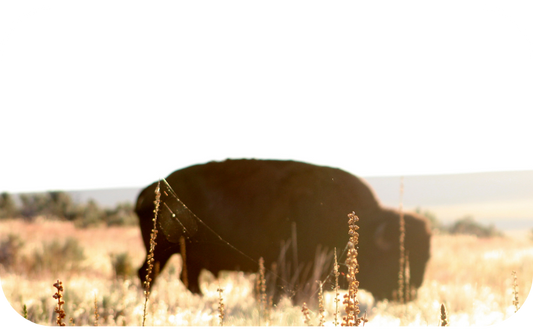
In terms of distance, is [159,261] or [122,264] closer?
[159,261]

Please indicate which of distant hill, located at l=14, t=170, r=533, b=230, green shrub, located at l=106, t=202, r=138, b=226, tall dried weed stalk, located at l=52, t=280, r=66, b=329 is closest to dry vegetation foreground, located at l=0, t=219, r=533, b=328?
tall dried weed stalk, located at l=52, t=280, r=66, b=329

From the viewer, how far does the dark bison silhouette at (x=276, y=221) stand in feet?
8.54

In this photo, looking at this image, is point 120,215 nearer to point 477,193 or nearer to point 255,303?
point 255,303

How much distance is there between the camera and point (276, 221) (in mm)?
3273

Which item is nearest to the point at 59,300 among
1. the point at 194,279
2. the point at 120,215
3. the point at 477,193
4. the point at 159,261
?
the point at 159,261

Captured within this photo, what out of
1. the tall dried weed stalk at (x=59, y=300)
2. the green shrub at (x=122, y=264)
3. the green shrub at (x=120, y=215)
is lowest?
the green shrub at (x=122, y=264)

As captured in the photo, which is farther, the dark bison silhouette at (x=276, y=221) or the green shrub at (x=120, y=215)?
the green shrub at (x=120, y=215)

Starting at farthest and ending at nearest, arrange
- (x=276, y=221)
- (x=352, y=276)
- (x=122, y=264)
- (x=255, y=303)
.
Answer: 1. (x=122, y=264)
2. (x=276, y=221)
3. (x=255, y=303)
4. (x=352, y=276)

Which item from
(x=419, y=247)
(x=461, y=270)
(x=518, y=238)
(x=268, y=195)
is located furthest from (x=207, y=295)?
(x=518, y=238)

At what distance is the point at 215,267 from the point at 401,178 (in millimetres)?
2021

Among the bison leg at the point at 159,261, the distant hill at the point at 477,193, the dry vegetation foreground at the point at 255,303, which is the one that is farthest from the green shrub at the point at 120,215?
the distant hill at the point at 477,193

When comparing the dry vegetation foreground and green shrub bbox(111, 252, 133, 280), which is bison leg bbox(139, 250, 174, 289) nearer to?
the dry vegetation foreground

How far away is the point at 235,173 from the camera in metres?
3.72

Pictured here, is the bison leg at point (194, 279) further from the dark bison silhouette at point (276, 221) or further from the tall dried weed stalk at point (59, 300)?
the tall dried weed stalk at point (59, 300)
